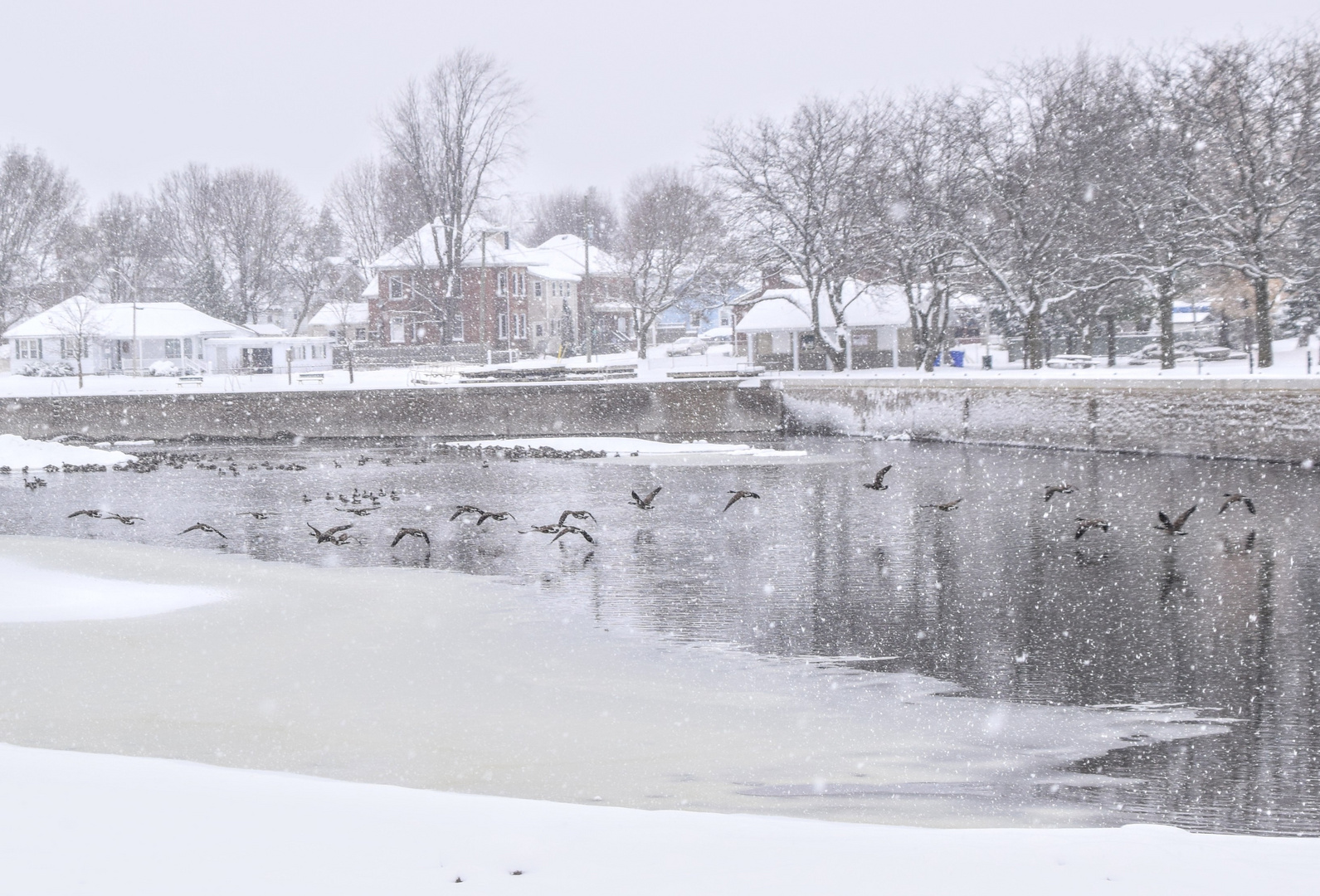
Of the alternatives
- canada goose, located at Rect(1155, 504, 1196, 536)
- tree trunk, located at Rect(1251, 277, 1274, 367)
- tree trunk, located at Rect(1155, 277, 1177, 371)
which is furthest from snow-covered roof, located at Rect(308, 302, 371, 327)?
canada goose, located at Rect(1155, 504, 1196, 536)

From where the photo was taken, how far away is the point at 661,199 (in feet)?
249

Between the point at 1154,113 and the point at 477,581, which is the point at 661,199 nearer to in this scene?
the point at 1154,113

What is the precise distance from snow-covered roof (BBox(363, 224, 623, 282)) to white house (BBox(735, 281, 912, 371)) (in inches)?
532

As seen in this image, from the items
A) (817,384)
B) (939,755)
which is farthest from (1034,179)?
(939,755)

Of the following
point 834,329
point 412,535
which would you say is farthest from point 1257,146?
point 412,535

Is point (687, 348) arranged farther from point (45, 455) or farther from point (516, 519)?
point (516, 519)

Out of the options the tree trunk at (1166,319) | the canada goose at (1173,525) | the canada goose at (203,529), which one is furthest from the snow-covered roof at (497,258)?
the canada goose at (1173,525)

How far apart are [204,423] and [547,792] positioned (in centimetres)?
4104

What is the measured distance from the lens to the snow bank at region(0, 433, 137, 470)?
3272 cm

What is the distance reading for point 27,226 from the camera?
71.8 m

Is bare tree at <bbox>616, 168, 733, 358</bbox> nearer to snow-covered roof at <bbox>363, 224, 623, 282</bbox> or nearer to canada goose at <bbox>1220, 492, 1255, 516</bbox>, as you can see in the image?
snow-covered roof at <bbox>363, 224, 623, 282</bbox>

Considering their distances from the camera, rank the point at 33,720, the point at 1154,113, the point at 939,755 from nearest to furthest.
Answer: the point at 939,755 < the point at 33,720 < the point at 1154,113

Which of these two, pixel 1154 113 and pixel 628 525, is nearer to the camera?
pixel 628 525

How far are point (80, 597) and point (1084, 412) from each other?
25.9 metres
